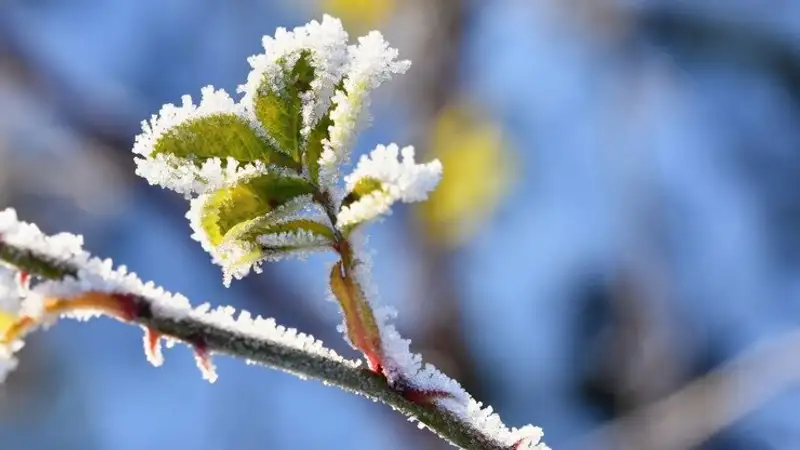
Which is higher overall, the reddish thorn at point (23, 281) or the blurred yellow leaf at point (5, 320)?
the reddish thorn at point (23, 281)

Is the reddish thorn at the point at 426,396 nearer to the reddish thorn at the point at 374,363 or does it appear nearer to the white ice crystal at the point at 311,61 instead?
the reddish thorn at the point at 374,363

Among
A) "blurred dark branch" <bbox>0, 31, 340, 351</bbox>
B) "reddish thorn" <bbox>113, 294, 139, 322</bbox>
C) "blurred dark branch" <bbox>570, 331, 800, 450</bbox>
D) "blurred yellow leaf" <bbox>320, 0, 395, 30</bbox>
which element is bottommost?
"reddish thorn" <bbox>113, 294, 139, 322</bbox>

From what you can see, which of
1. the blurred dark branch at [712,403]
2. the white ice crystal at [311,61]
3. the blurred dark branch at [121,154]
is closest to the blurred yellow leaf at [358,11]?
the blurred dark branch at [121,154]

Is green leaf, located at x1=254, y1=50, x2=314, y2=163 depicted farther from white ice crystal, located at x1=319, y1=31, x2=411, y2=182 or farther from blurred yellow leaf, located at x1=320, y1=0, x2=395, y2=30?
blurred yellow leaf, located at x1=320, y1=0, x2=395, y2=30

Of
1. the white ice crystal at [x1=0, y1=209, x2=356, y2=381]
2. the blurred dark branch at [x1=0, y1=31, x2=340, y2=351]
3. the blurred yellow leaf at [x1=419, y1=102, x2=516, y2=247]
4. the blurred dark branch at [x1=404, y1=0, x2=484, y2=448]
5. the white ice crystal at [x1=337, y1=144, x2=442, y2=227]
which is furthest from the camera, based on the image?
the blurred dark branch at [x1=0, y1=31, x2=340, y2=351]

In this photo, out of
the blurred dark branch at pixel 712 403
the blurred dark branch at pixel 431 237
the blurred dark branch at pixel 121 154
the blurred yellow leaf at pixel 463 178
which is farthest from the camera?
the blurred dark branch at pixel 121 154

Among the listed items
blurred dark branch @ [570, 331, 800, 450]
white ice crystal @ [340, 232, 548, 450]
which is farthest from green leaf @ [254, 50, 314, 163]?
blurred dark branch @ [570, 331, 800, 450]
